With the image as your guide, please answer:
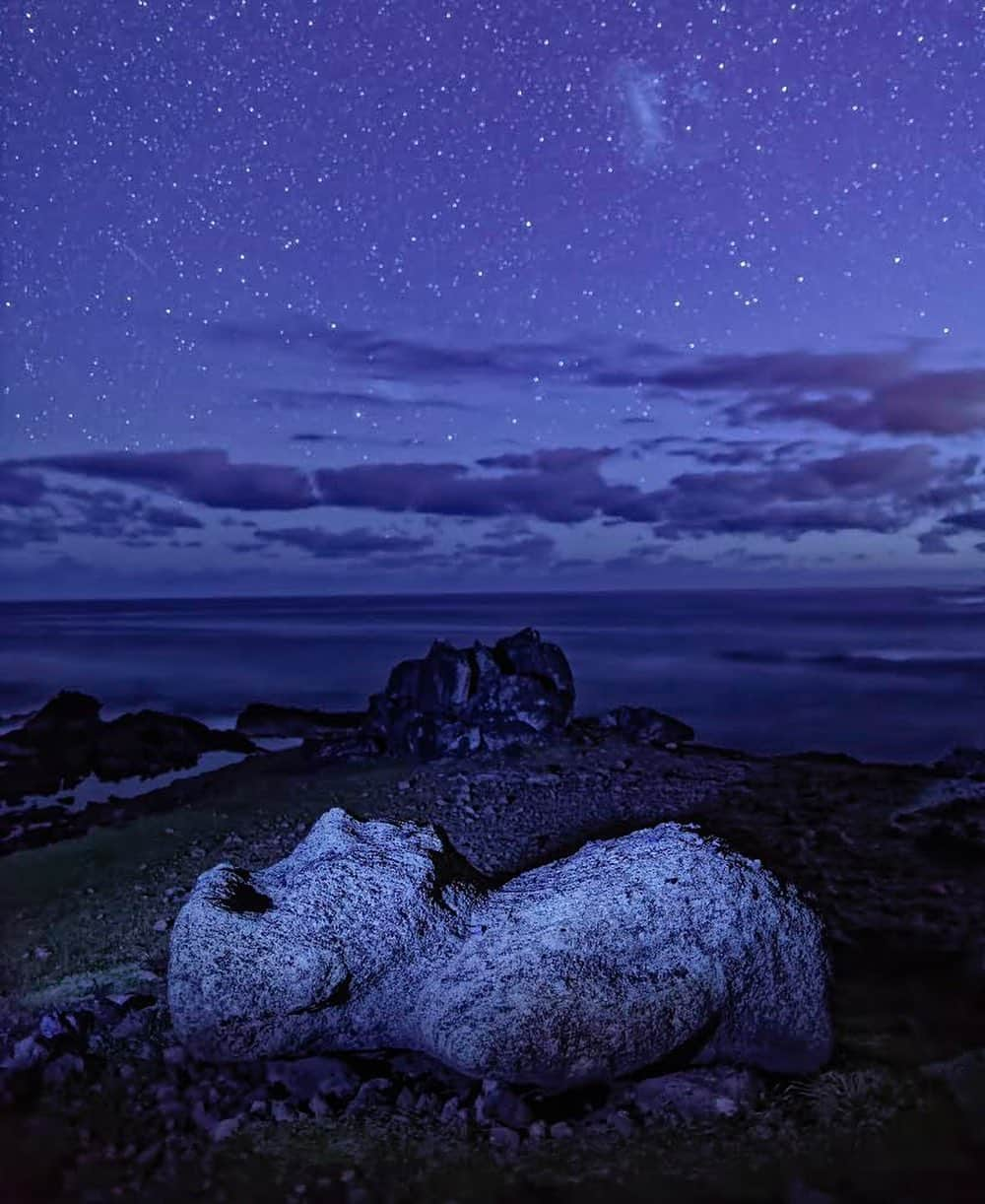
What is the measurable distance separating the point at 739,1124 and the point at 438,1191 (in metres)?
1.64

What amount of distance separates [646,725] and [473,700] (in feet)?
12.1

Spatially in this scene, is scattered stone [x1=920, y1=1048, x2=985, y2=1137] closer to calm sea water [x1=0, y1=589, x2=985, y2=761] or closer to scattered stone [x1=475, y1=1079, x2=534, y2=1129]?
scattered stone [x1=475, y1=1079, x2=534, y2=1129]

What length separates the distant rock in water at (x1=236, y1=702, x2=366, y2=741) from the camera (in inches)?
799

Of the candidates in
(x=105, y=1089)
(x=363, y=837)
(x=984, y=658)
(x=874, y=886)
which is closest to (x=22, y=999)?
(x=105, y=1089)

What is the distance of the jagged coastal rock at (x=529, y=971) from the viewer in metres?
5.38

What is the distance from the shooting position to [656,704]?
26.7 meters

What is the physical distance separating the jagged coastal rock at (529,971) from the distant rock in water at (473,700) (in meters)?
9.12

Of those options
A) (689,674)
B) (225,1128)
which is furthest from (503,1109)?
(689,674)

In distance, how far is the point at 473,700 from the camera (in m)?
16.0

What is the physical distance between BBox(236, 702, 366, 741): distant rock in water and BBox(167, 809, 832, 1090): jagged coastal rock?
13867mm

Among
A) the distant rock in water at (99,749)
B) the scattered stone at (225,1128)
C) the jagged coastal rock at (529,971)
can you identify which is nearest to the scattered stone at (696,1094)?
the jagged coastal rock at (529,971)

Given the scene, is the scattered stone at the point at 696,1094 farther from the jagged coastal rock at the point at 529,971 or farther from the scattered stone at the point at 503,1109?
the scattered stone at the point at 503,1109

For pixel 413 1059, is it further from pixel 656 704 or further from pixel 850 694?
pixel 850 694

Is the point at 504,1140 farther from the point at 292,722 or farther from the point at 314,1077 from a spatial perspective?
the point at 292,722
